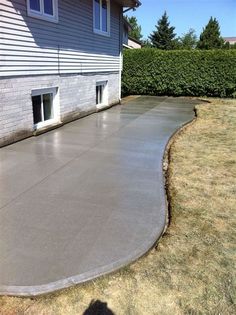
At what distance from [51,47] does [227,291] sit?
7138 mm

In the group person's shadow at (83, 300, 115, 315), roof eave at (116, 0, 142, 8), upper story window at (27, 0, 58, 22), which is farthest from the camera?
roof eave at (116, 0, 142, 8)

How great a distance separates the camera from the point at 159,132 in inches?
331

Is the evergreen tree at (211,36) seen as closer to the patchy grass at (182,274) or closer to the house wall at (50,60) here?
the house wall at (50,60)

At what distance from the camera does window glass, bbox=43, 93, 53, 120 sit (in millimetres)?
8266

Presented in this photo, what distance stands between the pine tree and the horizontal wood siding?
34.4m

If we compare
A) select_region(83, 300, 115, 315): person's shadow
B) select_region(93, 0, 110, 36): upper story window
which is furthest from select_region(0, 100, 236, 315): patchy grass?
select_region(93, 0, 110, 36): upper story window

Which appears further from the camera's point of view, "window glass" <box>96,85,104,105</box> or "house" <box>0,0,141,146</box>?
"window glass" <box>96,85,104,105</box>

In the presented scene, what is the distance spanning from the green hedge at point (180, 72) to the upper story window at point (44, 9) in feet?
A: 30.2

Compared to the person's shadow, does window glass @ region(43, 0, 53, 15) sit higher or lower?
higher

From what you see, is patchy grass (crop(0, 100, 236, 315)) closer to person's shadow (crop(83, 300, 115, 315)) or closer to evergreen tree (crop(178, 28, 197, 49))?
person's shadow (crop(83, 300, 115, 315))

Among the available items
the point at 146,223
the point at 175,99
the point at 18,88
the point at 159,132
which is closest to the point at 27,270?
the point at 146,223

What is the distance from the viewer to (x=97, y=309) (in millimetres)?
2400

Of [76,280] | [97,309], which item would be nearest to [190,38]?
[76,280]

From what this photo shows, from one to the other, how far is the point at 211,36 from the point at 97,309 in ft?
132
